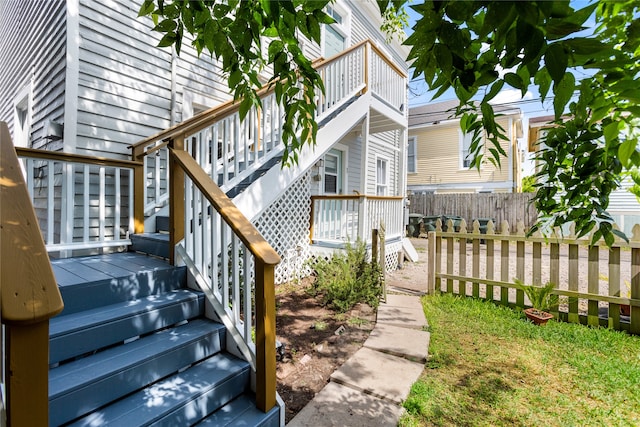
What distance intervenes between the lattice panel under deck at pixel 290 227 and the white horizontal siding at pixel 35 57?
3.17 meters

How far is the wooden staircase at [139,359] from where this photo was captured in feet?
5.61

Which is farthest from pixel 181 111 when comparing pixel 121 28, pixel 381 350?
pixel 381 350

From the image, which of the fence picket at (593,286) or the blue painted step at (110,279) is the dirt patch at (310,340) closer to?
the blue painted step at (110,279)

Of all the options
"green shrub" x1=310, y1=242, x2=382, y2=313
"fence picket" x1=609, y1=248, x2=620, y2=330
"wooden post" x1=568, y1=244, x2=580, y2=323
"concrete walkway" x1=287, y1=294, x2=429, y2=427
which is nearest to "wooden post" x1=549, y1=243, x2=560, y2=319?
"wooden post" x1=568, y1=244, x2=580, y2=323

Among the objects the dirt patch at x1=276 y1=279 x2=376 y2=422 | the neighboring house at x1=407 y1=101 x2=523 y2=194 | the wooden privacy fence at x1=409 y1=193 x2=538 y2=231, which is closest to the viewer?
the dirt patch at x1=276 y1=279 x2=376 y2=422

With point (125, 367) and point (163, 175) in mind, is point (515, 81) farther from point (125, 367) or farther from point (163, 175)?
point (163, 175)

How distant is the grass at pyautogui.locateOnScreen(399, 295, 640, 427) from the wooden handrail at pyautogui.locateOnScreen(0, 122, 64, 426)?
198 cm

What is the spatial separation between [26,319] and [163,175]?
12.0 feet

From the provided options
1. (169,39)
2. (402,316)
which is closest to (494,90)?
(169,39)

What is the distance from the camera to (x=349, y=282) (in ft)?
14.8

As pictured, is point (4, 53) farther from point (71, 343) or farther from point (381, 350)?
point (381, 350)

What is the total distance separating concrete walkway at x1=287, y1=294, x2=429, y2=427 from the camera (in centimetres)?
212

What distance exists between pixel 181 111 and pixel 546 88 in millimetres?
4768

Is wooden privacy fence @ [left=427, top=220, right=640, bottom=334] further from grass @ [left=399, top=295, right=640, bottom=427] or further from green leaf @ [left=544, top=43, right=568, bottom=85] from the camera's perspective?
green leaf @ [left=544, top=43, right=568, bottom=85]
